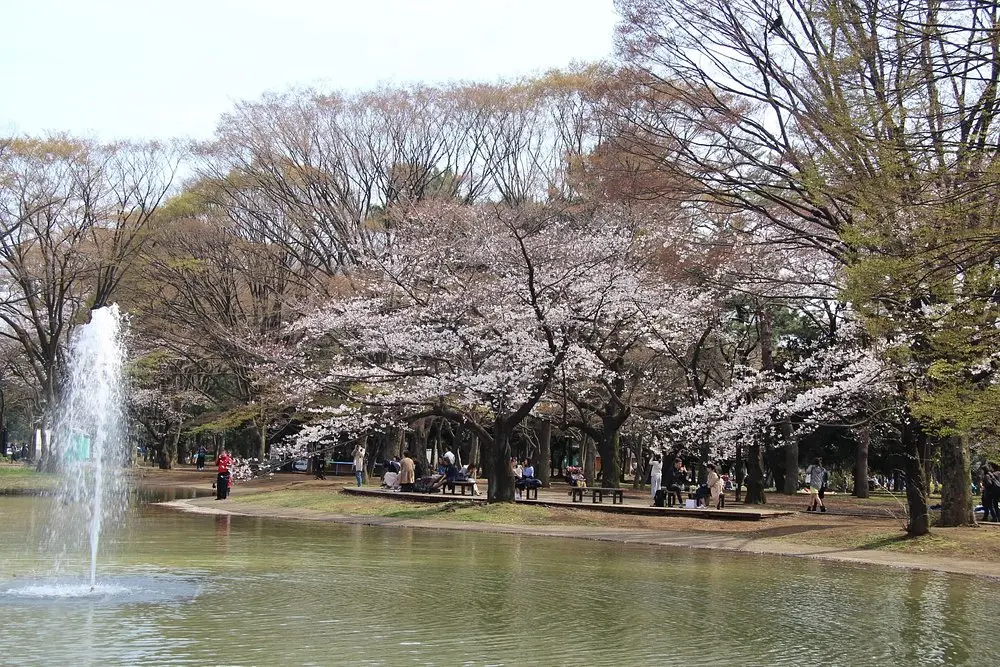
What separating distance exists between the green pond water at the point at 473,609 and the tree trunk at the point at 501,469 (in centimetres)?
901

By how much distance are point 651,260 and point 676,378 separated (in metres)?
13.3

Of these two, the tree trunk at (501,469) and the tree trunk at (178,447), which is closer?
the tree trunk at (501,469)

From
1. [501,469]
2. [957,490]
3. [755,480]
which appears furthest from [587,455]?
[957,490]

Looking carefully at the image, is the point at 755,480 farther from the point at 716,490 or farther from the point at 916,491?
the point at 916,491

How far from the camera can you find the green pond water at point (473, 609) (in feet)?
29.8

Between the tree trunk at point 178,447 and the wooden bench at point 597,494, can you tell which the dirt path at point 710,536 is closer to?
the wooden bench at point 597,494

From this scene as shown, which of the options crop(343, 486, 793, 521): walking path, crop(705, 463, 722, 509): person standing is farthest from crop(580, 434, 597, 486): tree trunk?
crop(705, 463, 722, 509): person standing

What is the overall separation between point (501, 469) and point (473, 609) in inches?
654

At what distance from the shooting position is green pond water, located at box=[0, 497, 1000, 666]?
9090 millimetres

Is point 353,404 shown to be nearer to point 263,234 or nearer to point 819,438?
point 263,234

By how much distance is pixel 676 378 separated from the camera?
135ft

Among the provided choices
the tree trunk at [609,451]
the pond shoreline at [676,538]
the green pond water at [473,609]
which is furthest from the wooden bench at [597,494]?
the green pond water at [473,609]

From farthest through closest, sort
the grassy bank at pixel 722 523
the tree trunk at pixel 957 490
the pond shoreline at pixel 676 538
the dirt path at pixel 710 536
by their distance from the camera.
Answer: the tree trunk at pixel 957 490, the grassy bank at pixel 722 523, the dirt path at pixel 710 536, the pond shoreline at pixel 676 538

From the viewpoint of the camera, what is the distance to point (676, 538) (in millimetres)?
22141
